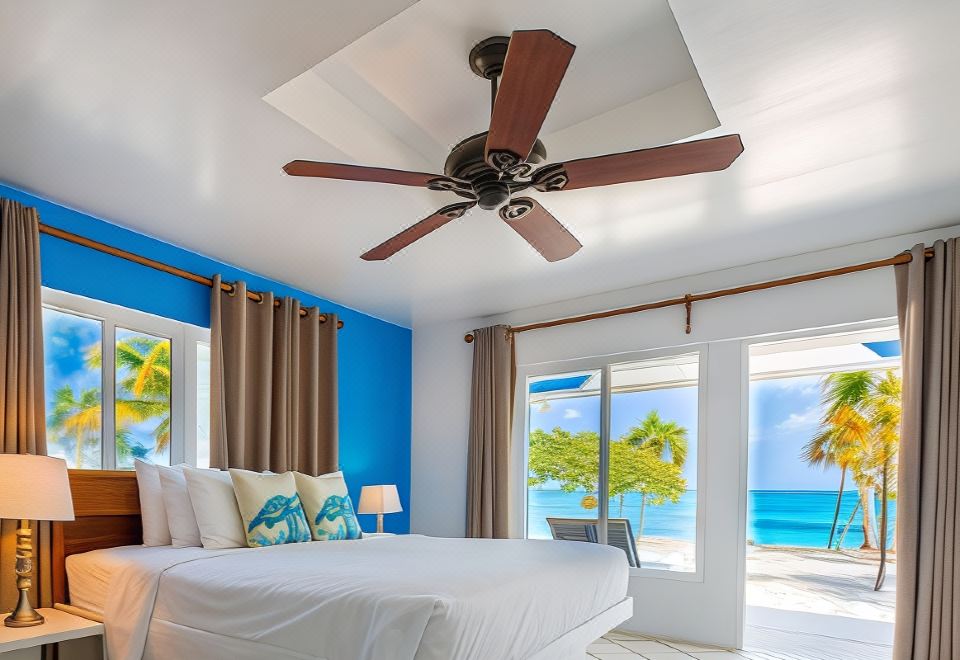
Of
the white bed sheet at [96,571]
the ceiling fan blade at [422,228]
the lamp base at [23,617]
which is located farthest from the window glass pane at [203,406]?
the ceiling fan blade at [422,228]

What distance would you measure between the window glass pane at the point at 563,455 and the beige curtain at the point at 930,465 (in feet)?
6.40

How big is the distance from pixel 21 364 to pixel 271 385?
1487 millimetres

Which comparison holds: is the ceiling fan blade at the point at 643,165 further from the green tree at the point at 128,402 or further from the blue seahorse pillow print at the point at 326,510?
the green tree at the point at 128,402

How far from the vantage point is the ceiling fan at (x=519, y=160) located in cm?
168

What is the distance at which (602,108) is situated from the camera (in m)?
2.59

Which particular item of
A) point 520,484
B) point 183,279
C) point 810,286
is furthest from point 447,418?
point 810,286

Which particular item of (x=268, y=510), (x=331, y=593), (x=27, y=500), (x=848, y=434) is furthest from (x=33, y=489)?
(x=848, y=434)

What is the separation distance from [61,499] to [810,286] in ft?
12.8

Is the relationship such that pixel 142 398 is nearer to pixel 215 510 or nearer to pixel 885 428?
pixel 215 510

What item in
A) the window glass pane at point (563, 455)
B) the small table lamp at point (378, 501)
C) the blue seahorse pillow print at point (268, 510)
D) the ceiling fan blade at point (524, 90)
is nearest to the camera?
the ceiling fan blade at point (524, 90)

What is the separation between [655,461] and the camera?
4492 mm

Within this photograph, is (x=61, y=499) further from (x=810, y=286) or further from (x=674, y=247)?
(x=810, y=286)

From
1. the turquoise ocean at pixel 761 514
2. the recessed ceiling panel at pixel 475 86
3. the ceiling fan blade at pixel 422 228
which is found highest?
the recessed ceiling panel at pixel 475 86

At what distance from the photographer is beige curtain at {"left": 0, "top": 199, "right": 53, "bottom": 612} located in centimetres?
277
